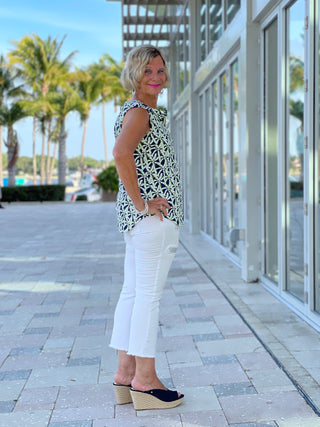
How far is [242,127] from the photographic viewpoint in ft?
18.3

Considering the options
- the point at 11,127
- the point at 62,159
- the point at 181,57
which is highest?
the point at 11,127

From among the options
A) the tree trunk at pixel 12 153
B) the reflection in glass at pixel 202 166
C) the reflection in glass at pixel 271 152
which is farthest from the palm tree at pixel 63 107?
the reflection in glass at pixel 271 152

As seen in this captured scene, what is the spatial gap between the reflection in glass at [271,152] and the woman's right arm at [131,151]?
3004 mm

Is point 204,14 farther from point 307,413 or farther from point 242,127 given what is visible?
point 307,413

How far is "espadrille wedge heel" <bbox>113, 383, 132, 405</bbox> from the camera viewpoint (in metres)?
2.65

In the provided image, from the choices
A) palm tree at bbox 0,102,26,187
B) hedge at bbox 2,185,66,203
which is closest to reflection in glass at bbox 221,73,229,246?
hedge at bbox 2,185,66,203

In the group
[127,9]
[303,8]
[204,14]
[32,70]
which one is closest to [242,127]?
[303,8]

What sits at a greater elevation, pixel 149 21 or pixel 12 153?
pixel 149 21

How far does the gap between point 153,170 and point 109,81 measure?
33.5m

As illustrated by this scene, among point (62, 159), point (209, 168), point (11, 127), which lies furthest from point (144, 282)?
point (62, 159)

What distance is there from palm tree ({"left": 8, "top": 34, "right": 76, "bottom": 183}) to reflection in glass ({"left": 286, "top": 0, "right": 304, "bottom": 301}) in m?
29.1

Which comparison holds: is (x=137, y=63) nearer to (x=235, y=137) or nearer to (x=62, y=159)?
(x=235, y=137)

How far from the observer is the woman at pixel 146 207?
2373 mm

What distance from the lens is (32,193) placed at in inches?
1009
